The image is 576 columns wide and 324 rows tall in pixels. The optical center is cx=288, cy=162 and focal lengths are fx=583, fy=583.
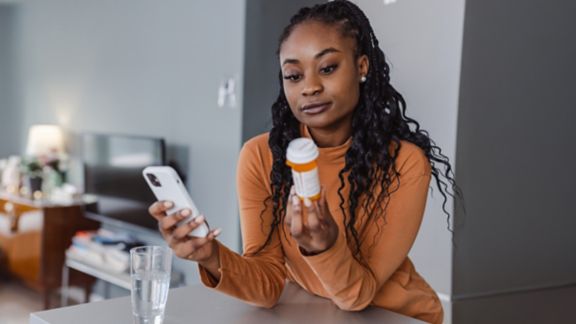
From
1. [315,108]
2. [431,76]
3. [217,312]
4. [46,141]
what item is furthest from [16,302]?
[315,108]

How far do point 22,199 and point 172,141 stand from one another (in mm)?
1514

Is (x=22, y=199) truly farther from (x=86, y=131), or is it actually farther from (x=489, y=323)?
(x=489, y=323)

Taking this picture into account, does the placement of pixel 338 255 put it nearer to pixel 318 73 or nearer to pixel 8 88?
pixel 318 73

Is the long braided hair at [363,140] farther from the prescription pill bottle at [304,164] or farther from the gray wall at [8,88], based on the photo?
the gray wall at [8,88]

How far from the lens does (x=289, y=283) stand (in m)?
1.28

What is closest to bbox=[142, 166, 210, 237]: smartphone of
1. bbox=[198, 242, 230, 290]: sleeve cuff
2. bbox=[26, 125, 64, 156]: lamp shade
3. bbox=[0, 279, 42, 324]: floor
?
bbox=[198, 242, 230, 290]: sleeve cuff

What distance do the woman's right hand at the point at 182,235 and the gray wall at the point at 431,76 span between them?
4.44ft

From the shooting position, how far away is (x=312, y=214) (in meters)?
0.90

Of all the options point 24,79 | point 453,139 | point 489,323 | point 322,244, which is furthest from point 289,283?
point 24,79

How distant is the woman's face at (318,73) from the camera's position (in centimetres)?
113

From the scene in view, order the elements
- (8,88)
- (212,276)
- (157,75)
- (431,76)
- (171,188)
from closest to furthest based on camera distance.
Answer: (171,188) → (212,276) → (431,76) → (157,75) → (8,88)

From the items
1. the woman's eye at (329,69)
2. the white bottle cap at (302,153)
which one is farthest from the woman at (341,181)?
the white bottle cap at (302,153)

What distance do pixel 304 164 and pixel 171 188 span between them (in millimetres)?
254

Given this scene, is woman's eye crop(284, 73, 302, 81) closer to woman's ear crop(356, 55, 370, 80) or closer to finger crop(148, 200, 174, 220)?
woman's ear crop(356, 55, 370, 80)
